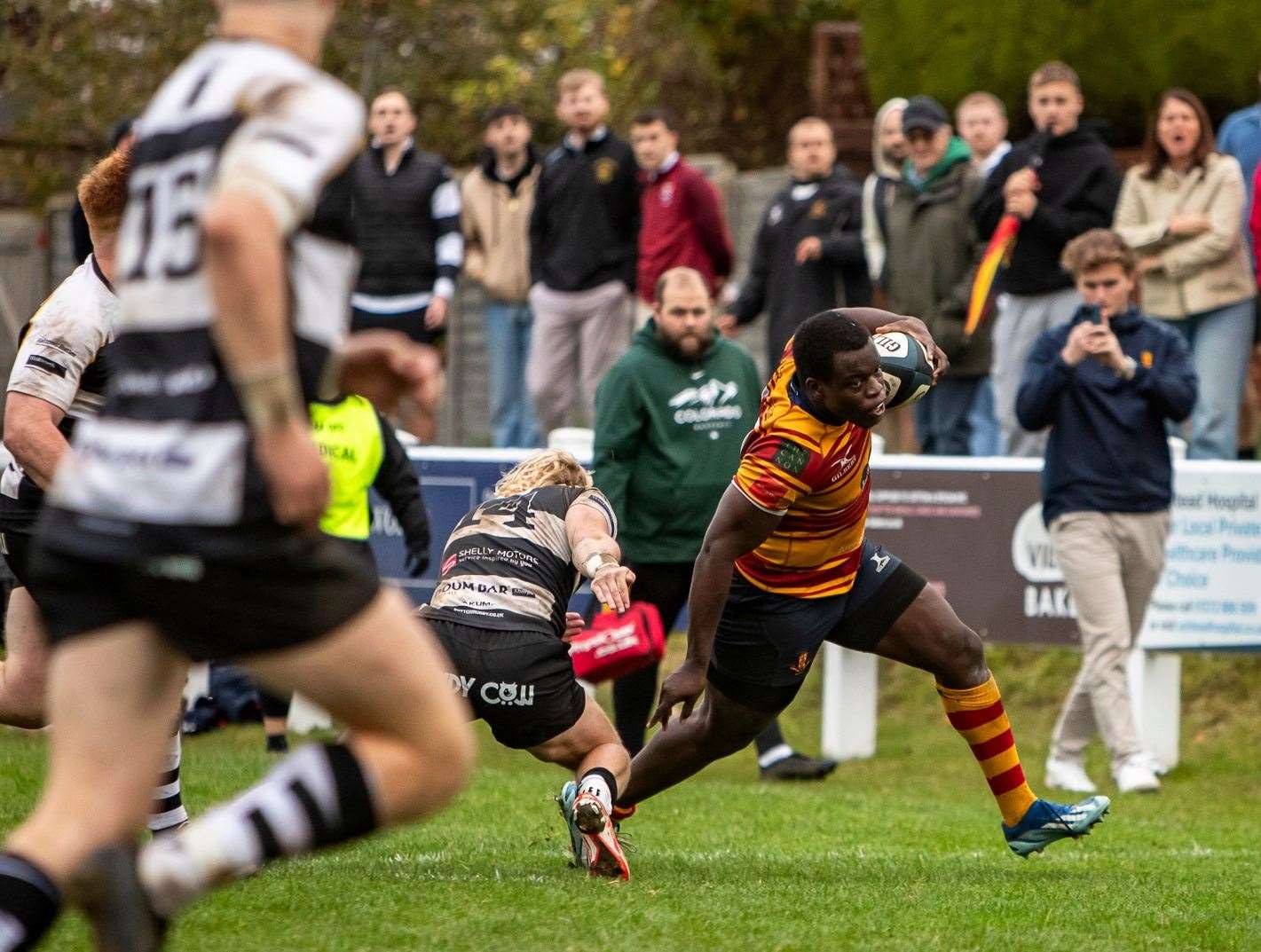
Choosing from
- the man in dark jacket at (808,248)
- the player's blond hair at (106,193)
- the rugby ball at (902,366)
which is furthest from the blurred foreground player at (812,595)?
the man in dark jacket at (808,248)

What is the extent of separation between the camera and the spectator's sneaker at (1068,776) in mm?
10375

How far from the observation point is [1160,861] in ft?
25.4

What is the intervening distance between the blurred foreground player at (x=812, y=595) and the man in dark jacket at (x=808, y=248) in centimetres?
523

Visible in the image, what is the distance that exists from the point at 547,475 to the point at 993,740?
6.10ft

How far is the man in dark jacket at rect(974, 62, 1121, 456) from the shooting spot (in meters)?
11.8

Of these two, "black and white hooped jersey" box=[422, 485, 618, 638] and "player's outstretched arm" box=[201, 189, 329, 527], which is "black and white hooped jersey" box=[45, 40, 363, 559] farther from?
"black and white hooped jersey" box=[422, 485, 618, 638]

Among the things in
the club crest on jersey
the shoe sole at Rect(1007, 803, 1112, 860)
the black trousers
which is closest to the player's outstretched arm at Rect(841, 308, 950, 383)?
the club crest on jersey

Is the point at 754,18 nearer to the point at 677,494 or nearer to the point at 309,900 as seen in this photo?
the point at 677,494

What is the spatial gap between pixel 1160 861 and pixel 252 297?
5211 mm

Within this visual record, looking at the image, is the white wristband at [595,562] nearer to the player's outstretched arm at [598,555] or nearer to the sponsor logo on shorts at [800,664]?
the player's outstretched arm at [598,555]

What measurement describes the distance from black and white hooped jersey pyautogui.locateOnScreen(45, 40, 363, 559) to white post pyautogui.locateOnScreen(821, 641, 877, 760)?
26.4 feet

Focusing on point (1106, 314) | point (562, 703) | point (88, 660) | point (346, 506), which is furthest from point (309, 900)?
point (1106, 314)

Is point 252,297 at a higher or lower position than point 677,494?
→ higher

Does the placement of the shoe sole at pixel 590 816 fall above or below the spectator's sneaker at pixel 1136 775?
above
